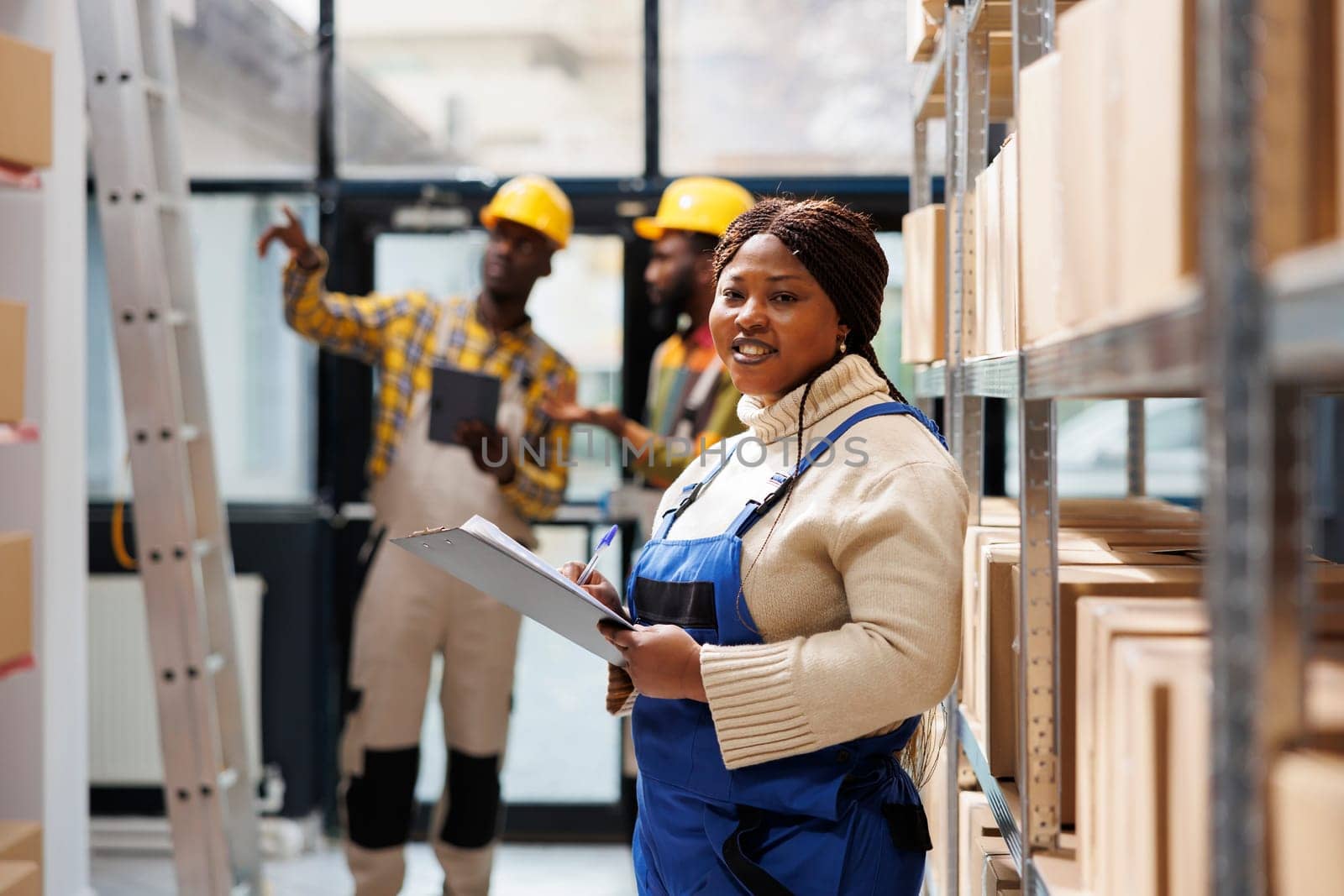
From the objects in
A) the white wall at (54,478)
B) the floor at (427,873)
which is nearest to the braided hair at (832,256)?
the white wall at (54,478)

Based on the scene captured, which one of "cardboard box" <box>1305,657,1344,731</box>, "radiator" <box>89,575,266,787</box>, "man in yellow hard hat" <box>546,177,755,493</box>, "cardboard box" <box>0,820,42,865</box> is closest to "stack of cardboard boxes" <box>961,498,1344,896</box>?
"cardboard box" <box>1305,657,1344,731</box>

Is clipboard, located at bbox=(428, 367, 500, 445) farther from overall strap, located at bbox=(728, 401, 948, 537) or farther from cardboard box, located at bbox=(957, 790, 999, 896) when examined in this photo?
overall strap, located at bbox=(728, 401, 948, 537)

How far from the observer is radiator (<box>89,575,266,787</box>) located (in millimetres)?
3771

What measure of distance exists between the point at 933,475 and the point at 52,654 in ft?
8.05

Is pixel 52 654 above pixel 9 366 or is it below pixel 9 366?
below

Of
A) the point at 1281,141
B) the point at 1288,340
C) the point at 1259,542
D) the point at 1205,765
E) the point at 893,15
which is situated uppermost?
the point at 893,15

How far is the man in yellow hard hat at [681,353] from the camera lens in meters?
3.03

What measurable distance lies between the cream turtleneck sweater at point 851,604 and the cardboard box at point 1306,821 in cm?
63

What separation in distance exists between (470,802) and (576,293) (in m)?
1.70

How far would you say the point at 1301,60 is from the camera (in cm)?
64

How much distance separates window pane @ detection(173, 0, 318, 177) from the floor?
2221mm

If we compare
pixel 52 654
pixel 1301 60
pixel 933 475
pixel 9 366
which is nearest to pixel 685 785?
pixel 933 475

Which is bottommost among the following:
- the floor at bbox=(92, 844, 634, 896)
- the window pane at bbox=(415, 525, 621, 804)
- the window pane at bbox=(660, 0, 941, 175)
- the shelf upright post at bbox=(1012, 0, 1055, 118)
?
the floor at bbox=(92, 844, 634, 896)

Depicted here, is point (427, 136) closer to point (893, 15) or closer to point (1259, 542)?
point (893, 15)
